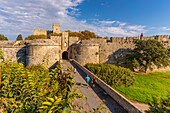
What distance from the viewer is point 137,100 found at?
10.7 m

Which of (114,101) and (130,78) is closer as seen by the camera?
(114,101)

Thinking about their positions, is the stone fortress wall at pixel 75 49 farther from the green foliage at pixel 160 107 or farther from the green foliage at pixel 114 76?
the green foliage at pixel 160 107

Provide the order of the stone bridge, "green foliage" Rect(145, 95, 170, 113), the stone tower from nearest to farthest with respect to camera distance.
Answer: "green foliage" Rect(145, 95, 170, 113) → the stone bridge → the stone tower

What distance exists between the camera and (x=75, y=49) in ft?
66.5

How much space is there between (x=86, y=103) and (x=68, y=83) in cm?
473

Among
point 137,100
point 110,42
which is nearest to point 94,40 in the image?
point 110,42

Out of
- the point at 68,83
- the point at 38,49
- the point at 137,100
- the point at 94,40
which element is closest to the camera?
the point at 68,83

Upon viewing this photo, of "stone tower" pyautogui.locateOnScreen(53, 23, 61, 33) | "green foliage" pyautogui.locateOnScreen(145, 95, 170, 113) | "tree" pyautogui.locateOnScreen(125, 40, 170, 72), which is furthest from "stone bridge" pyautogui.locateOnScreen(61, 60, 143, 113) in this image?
"stone tower" pyautogui.locateOnScreen(53, 23, 61, 33)

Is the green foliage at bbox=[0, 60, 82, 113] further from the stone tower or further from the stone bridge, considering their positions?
the stone tower

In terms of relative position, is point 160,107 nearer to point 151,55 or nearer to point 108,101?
point 108,101

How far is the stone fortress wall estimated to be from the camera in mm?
17875

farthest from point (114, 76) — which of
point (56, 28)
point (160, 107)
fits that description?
point (56, 28)

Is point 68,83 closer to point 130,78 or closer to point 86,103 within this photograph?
point 86,103

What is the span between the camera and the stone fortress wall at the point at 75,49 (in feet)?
58.6
